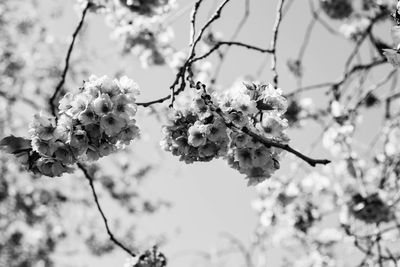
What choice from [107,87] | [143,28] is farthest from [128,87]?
[143,28]

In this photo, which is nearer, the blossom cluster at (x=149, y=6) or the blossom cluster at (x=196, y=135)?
the blossom cluster at (x=196, y=135)

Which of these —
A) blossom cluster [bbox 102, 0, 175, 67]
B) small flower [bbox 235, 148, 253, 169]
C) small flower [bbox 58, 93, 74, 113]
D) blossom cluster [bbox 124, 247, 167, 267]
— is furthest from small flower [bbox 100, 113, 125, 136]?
blossom cluster [bbox 102, 0, 175, 67]

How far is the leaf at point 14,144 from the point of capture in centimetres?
197

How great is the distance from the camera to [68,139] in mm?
1911

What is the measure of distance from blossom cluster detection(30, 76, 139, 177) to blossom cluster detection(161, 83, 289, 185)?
25 centimetres

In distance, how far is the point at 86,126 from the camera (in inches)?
76.8

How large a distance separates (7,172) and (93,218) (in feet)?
8.32

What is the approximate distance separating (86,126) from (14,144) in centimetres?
37

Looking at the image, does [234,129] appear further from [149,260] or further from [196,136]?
[149,260]

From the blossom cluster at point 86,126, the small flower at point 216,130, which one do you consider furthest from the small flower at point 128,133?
the small flower at point 216,130

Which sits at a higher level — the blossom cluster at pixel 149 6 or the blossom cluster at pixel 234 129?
the blossom cluster at pixel 149 6

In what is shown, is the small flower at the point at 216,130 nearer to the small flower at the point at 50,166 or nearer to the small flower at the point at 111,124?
the small flower at the point at 111,124

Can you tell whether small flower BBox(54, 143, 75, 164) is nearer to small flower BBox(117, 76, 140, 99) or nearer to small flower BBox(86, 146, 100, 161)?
small flower BBox(86, 146, 100, 161)

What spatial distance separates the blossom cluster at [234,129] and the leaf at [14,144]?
66 centimetres
